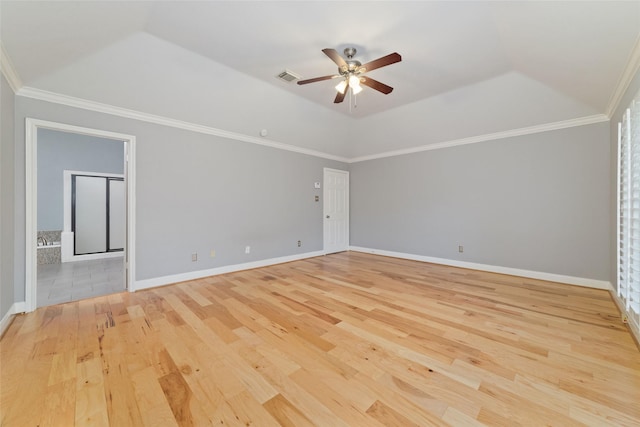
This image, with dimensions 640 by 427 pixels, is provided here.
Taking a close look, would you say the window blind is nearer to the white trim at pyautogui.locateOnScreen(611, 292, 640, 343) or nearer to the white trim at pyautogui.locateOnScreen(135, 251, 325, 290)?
the white trim at pyautogui.locateOnScreen(611, 292, 640, 343)

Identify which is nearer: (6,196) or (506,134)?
(6,196)

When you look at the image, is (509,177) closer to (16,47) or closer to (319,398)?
(319,398)

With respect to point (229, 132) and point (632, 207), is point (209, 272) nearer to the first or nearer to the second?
point (229, 132)

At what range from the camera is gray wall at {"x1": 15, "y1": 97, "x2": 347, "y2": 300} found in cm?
328

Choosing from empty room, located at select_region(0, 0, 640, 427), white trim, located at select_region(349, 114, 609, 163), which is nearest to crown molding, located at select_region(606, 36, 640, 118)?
empty room, located at select_region(0, 0, 640, 427)

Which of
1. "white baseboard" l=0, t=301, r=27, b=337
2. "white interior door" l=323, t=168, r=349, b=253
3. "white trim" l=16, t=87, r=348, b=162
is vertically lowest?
"white baseboard" l=0, t=301, r=27, b=337

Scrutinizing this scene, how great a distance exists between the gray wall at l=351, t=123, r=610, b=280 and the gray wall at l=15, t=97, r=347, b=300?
7.58 feet

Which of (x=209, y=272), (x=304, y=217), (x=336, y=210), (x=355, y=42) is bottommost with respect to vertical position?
(x=209, y=272)

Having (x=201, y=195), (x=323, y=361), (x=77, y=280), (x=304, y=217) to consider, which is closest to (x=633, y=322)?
(x=323, y=361)

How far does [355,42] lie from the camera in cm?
270

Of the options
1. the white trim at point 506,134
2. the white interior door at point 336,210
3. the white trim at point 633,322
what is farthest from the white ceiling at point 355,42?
the white interior door at point 336,210

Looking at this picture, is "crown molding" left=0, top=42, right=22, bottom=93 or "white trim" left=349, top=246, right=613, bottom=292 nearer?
"crown molding" left=0, top=42, right=22, bottom=93

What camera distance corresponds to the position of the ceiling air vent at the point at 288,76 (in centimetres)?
332

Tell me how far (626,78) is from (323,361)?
403cm
